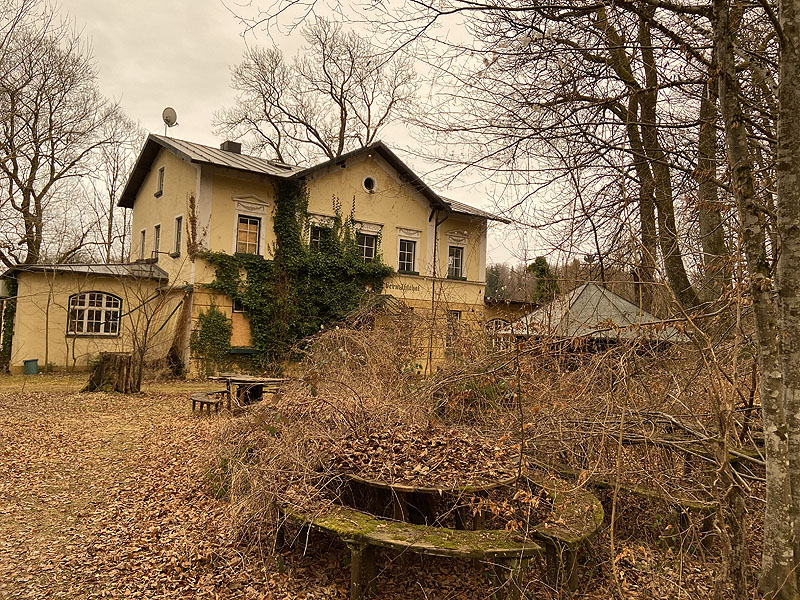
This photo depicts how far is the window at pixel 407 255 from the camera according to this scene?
65.1 feet

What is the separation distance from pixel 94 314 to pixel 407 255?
1027 centimetres

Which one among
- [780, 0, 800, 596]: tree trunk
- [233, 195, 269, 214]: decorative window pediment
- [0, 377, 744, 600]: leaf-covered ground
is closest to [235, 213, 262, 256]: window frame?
[233, 195, 269, 214]: decorative window pediment

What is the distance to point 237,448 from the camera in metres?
5.91

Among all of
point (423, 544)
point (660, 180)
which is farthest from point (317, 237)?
point (423, 544)

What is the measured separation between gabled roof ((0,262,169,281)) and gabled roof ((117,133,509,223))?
3.69 meters

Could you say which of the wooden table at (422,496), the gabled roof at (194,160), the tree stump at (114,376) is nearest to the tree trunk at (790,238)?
the wooden table at (422,496)

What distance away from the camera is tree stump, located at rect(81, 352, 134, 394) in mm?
12523

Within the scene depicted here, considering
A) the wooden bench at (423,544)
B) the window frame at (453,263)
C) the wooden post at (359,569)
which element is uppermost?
the window frame at (453,263)

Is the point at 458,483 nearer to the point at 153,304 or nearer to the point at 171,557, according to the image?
the point at 171,557

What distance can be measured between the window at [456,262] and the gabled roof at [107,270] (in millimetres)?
9955

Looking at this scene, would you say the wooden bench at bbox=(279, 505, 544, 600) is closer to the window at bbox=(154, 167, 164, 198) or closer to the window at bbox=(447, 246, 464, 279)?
the window at bbox=(154, 167, 164, 198)

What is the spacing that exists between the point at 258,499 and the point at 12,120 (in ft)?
63.3

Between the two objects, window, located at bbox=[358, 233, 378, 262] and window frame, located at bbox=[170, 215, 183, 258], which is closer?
window frame, located at bbox=[170, 215, 183, 258]

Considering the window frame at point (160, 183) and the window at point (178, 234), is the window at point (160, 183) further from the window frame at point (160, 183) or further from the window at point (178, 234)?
the window at point (178, 234)
